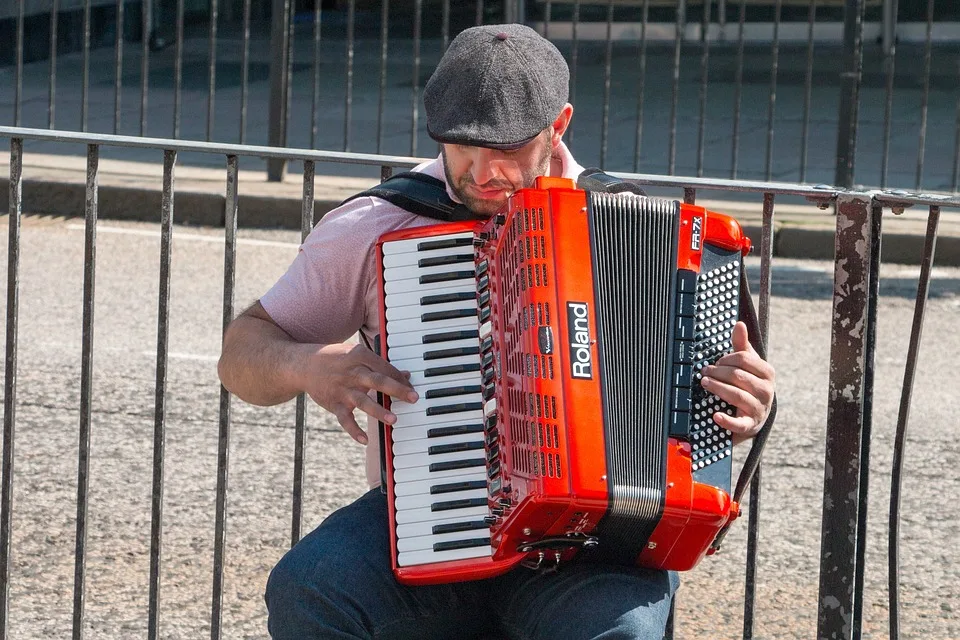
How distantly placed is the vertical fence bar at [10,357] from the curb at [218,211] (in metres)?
5.32

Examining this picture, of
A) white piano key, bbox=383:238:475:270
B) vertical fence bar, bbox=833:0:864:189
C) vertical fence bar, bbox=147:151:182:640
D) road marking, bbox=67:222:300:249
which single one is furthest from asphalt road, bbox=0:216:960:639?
white piano key, bbox=383:238:475:270

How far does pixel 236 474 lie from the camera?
537 cm

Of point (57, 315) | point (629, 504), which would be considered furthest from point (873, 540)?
point (57, 315)

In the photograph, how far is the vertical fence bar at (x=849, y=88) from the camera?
29.2 ft

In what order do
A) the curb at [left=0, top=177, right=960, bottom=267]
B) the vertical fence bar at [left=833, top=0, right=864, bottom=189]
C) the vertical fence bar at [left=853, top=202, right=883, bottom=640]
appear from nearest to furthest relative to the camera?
the vertical fence bar at [left=853, top=202, right=883, bottom=640] < the curb at [left=0, top=177, right=960, bottom=267] < the vertical fence bar at [left=833, top=0, right=864, bottom=189]

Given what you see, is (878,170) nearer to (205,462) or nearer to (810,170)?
(810,170)

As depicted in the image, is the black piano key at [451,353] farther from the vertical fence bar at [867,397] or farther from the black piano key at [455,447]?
the vertical fence bar at [867,397]

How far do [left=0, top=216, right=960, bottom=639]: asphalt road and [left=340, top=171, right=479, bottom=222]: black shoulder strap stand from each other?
1.61 metres

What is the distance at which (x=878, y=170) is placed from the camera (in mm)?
10297

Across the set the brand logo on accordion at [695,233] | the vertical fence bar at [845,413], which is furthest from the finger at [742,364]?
the vertical fence bar at [845,413]

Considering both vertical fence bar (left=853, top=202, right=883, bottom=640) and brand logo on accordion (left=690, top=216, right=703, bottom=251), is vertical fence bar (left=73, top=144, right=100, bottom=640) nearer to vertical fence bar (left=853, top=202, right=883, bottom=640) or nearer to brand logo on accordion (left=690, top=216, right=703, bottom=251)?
brand logo on accordion (left=690, top=216, right=703, bottom=251)

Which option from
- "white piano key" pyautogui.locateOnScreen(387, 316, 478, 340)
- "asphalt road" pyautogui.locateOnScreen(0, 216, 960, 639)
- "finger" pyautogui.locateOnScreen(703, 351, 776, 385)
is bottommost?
"asphalt road" pyautogui.locateOnScreen(0, 216, 960, 639)

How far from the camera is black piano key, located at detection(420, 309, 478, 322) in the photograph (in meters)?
2.91

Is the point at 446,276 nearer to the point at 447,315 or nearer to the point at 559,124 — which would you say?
the point at 447,315
